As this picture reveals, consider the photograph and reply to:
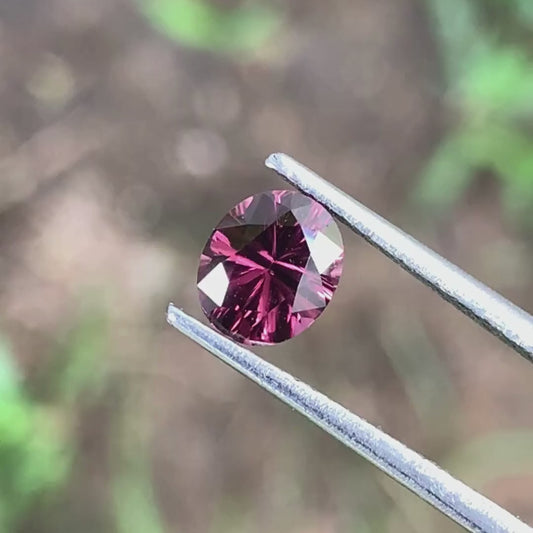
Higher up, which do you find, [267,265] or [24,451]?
[267,265]

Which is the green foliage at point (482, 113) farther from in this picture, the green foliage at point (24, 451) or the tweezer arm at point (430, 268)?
the green foliage at point (24, 451)

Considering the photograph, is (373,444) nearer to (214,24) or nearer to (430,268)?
(430,268)

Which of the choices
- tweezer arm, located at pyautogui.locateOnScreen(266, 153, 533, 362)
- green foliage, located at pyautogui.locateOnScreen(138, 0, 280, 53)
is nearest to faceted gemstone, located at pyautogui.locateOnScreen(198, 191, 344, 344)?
tweezer arm, located at pyautogui.locateOnScreen(266, 153, 533, 362)

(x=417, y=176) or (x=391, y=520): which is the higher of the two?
(x=417, y=176)

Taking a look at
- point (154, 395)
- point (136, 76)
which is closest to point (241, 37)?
point (136, 76)

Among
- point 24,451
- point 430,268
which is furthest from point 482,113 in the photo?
point 24,451

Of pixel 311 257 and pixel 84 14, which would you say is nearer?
pixel 311 257

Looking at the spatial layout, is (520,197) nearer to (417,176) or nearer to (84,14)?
(417,176)
